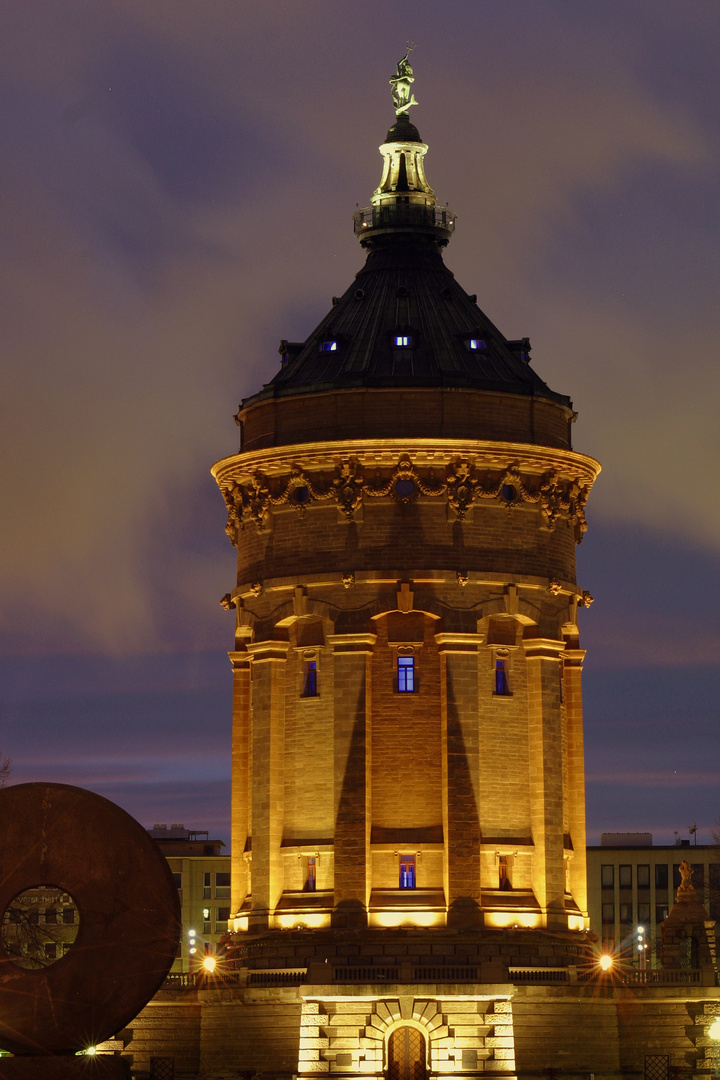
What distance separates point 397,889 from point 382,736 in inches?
244

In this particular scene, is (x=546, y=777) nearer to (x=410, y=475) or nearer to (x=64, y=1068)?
(x=410, y=475)

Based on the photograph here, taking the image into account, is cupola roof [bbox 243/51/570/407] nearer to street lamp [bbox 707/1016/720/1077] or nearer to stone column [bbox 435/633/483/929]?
stone column [bbox 435/633/483/929]

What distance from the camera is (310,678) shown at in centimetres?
9900

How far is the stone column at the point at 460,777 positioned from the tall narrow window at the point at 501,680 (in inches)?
70.2

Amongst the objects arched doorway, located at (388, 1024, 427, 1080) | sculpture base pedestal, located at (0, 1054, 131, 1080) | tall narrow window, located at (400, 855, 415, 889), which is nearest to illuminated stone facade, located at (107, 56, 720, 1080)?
tall narrow window, located at (400, 855, 415, 889)

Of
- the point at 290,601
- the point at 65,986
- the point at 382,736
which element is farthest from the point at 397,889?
the point at 65,986

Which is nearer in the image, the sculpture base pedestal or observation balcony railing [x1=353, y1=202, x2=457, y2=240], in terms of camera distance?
the sculpture base pedestal

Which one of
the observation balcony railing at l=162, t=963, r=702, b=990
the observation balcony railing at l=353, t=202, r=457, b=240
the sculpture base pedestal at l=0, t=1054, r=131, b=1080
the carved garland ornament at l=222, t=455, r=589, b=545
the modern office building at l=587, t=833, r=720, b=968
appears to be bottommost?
the sculpture base pedestal at l=0, t=1054, r=131, b=1080

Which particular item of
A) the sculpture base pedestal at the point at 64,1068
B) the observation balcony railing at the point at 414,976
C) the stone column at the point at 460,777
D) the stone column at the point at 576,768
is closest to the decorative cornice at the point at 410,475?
the stone column at the point at 460,777

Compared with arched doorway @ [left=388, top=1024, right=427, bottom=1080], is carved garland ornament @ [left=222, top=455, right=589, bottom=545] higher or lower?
higher

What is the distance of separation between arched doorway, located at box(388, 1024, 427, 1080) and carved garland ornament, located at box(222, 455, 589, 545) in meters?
22.6

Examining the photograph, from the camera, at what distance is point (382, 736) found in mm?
97438

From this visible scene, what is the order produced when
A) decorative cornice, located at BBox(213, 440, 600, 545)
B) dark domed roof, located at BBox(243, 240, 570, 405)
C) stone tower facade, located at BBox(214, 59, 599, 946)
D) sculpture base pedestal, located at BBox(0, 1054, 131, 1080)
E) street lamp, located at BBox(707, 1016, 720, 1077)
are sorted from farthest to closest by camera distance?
1. dark domed roof, located at BBox(243, 240, 570, 405)
2. decorative cornice, located at BBox(213, 440, 600, 545)
3. stone tower facade, located at BBox(214, 59, 599, 946)
4. street lamp, located at BBox(707, 1016, 720, 1077)
5. sculpture base pedestal, located at BBox(0, 1054, 131, 1080)

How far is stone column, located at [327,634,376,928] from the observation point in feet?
312
